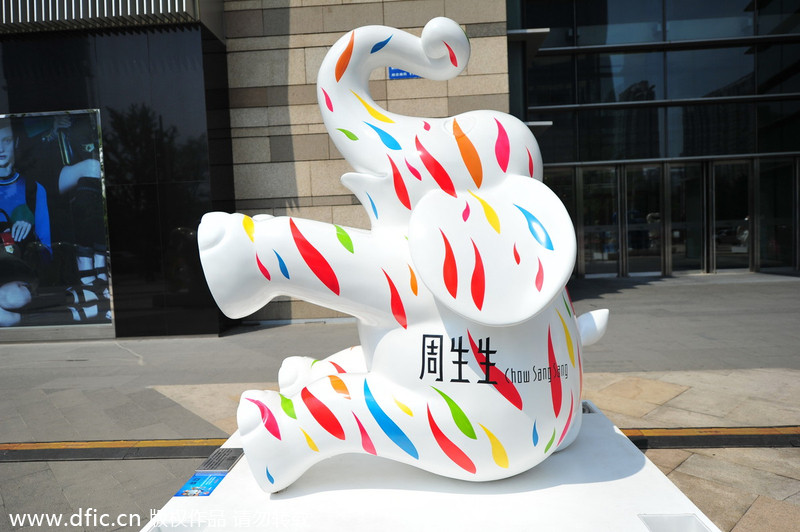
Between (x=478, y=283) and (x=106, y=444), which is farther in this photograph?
(x=106, y=444)

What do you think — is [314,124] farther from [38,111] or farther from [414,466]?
[414,466]

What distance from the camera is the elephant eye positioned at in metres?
1.93

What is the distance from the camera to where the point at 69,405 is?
181 inches

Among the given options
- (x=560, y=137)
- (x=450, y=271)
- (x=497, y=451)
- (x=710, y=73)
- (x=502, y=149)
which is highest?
(x=710, y=73)

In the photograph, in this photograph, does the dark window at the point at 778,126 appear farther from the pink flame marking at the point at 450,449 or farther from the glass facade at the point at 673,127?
the pink flame marking at the point at 450,449

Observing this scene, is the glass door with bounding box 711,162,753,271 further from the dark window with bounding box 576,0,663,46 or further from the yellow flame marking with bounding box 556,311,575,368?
the yellow flame marking with bounding box 556,311,575,368

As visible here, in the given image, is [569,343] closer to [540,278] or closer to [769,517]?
[540,278]

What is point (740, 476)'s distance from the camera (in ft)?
9.52

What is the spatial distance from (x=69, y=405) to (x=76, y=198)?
389 cm

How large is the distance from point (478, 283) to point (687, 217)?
1179 cm

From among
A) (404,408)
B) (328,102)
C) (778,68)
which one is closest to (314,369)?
(404,408)

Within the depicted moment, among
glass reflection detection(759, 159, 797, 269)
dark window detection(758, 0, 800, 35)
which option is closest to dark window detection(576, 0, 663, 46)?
dark window detection(758, 0, 800, 35)

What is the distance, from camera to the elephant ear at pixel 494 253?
188cm

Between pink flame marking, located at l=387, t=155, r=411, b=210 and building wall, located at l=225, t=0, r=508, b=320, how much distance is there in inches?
210
